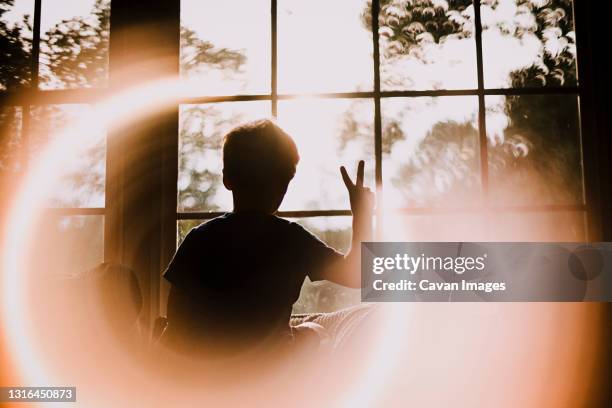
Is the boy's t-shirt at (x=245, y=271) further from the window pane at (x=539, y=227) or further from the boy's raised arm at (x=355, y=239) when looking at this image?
the window pane at (x=539, y=227)

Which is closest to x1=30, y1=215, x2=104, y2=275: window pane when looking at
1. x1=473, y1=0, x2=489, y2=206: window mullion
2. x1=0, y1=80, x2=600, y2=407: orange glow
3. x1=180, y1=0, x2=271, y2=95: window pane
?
x1=0, y1=80, x2=600, y2=407: orange glow

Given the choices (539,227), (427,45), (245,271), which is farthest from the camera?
(427,45)

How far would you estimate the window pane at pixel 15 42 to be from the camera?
5.72 feet

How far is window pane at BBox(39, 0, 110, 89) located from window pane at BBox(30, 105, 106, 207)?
99mm

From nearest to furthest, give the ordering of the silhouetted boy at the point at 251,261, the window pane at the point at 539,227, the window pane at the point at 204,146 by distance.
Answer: the silhouetted boy at the point at 251,261 → the window pane at the point at 539,227 → the window pane at the point at 204,146

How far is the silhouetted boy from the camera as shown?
48.1 inches

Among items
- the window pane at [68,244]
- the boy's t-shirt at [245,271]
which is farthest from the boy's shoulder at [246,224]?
the window pane at [68,244]

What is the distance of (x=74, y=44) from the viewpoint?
175 cm

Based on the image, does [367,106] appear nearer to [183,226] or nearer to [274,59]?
[274,59]

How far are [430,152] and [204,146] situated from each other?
753mm

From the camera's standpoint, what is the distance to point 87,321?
55.8 inches

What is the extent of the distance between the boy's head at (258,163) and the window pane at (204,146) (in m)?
0.37

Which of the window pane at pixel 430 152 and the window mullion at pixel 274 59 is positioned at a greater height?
the window mullion at pixel 274 59

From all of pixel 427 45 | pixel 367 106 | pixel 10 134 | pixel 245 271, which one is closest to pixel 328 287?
pixel 245 271
